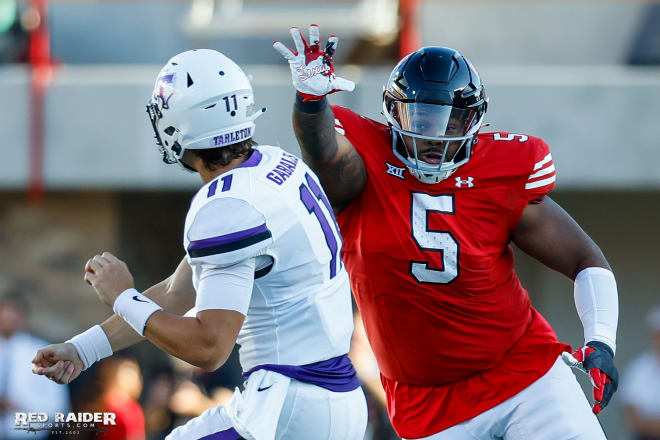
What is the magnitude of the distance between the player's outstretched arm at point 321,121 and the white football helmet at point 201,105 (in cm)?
23

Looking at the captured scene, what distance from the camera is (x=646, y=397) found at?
730 cm

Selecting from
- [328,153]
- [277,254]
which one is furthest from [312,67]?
[277,254]

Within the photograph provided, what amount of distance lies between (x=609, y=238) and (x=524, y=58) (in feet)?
5.71

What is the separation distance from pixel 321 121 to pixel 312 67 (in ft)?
0.72

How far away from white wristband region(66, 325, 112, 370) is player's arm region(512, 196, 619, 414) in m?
1.54

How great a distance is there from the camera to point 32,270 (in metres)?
8.77

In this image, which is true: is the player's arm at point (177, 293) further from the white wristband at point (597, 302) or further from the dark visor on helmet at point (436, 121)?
the white wristband at point (597, 302)

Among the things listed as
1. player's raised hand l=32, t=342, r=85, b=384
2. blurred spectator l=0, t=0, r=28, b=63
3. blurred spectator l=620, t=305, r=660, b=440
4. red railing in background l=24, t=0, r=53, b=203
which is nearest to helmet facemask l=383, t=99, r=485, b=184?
player's raised hand l=32, t=342, r=85, b=384

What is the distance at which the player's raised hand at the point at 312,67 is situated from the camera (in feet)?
11.4

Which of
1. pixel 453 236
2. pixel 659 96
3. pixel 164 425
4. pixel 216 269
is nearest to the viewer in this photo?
pixel 216 269

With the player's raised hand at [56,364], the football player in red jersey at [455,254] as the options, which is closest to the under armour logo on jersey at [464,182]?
the football player in red jersey at [455,254]

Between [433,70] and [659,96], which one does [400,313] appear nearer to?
[433,70]

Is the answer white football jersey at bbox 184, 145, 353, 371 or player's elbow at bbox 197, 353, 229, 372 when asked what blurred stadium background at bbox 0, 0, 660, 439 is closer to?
white football jersey at bbox 184, 145, 353, 371

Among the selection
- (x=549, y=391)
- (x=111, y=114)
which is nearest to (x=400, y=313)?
(x=549, y=391)
